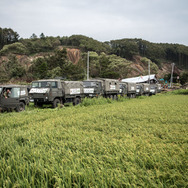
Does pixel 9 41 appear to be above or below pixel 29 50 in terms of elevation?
above

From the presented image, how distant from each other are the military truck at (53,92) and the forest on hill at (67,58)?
26.9 meters

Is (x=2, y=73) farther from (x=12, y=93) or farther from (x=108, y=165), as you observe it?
(x=108, y=165)

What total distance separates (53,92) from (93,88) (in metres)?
5.20

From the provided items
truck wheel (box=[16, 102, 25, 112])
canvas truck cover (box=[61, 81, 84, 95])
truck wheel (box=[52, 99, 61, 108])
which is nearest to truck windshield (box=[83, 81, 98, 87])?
canvas truck cover (box=[61, 81, 84, 95])

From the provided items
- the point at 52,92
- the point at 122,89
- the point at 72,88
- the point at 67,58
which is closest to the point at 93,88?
the point at 72,88

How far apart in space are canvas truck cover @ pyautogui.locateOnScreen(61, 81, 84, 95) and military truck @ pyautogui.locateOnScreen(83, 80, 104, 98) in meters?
1.12

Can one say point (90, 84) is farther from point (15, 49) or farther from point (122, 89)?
point (15, 49)

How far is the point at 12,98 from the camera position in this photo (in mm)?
10727

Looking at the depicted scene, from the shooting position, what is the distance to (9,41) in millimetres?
69875

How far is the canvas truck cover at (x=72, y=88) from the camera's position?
13789 millimetres

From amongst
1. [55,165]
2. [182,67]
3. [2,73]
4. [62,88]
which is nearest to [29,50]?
[2,73]

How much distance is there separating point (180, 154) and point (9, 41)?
7933cm

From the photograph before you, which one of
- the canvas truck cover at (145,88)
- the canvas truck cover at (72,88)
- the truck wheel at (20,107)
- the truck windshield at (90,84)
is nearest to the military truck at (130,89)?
the canvas truck cover at (145,88)

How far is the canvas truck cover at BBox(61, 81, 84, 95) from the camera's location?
13789mm
